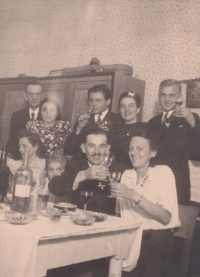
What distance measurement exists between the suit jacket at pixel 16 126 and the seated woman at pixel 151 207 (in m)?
0.87

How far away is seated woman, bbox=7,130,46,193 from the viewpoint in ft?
6.53

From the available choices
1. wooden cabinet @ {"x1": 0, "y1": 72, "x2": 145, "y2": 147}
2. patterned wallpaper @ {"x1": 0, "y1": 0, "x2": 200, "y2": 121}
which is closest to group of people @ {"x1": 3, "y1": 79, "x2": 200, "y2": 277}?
wooden cabinet @ {"x1": 0, "y1": 72, "x2": 145, "y2": 147}

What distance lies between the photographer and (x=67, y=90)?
2404mm

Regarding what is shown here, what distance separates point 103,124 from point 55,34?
825mm

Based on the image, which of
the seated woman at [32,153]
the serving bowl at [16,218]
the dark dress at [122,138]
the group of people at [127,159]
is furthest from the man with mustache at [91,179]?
the serving bowl at [16,218]

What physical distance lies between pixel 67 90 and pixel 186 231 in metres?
1.31

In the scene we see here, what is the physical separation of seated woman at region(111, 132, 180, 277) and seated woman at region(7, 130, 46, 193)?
62 cm

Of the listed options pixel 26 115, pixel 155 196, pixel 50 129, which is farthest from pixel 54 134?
pixel 155 196

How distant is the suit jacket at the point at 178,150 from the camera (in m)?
1.63

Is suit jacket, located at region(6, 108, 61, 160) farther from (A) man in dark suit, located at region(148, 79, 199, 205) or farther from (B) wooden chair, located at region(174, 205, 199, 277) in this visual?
(B) wooden chair, located at region(174, 205, 199, 277)

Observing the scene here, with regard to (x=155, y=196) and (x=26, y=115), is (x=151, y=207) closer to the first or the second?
(x=155, y=196)

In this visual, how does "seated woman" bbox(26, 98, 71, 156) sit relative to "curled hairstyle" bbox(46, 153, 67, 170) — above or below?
above

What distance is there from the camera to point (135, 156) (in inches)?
58.9

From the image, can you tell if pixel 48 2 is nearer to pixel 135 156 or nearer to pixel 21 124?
pixel 21 124
